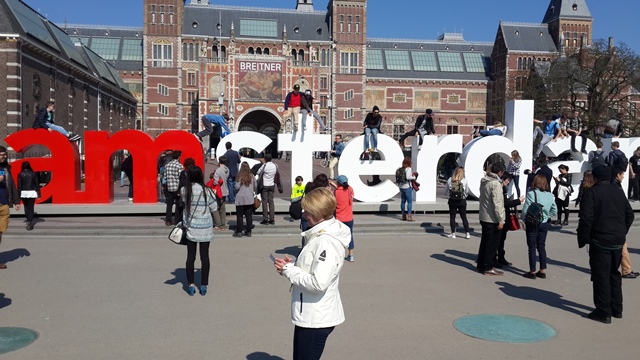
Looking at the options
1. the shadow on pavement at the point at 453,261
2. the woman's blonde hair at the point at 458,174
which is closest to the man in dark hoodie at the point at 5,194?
the shadow on pavement at the point at 453,261

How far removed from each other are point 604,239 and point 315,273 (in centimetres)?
361

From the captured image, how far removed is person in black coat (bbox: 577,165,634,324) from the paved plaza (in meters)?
0.21

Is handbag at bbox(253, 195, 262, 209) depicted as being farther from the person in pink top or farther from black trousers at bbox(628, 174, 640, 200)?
black trousers at bbox(628, 174, 640, 200)

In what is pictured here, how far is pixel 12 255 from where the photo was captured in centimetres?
818

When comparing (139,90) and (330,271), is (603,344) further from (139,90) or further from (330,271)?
(139,90)

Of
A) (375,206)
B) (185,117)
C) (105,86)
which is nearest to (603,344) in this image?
(375,206)

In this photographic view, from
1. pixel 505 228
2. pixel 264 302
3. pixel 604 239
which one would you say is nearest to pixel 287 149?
pixel 505 228

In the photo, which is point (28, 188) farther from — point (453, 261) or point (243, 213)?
point (453, 261)

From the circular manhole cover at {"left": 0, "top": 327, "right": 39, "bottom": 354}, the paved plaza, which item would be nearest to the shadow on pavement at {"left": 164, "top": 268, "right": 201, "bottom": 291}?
the paved plaza

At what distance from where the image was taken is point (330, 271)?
3.03 metres

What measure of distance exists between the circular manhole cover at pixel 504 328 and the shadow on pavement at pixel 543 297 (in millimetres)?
695

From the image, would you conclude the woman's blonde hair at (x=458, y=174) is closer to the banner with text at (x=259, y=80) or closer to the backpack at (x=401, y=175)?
the backpack at (x=401, y=175)

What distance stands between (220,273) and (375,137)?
22.0 feet

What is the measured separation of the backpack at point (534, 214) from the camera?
689cm
